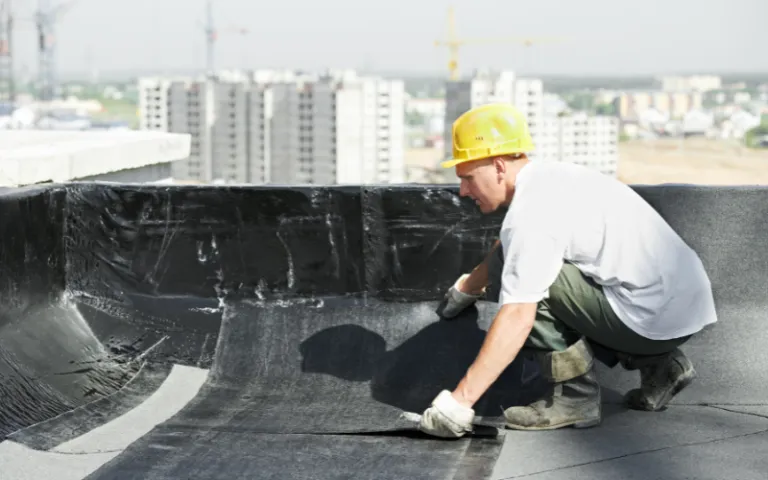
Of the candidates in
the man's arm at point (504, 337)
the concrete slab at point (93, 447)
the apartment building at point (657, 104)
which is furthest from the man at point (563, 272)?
the apartment building at point (657, 104)

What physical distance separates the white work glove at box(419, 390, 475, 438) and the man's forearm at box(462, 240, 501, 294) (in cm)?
57

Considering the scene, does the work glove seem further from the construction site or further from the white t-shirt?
the white t-shirt

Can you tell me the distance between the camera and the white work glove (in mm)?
2646

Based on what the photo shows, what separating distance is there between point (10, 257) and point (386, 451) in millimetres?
1477

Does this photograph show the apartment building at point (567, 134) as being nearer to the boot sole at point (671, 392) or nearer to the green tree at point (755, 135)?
the green tree at point (755, 135)

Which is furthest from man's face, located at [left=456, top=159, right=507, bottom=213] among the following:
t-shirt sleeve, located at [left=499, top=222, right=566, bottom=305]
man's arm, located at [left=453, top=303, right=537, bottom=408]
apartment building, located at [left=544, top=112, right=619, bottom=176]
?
apartment building, located at [left=544, top=112, right=619, bottom=176]

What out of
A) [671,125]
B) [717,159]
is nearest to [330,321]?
[717,159]

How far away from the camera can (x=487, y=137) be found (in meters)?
2.69

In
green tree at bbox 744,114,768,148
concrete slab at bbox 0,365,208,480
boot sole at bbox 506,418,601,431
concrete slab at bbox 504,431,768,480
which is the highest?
concrete slab at bbox 504,431,768,480

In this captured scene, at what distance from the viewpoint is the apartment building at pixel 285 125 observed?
9231 cm

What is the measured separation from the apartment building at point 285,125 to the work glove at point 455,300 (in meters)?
88.7

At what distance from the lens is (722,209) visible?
10.7ft

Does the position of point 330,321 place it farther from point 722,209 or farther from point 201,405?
point 722,209

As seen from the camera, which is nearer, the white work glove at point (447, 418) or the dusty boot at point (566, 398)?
the white work glove at point (447, 418)
